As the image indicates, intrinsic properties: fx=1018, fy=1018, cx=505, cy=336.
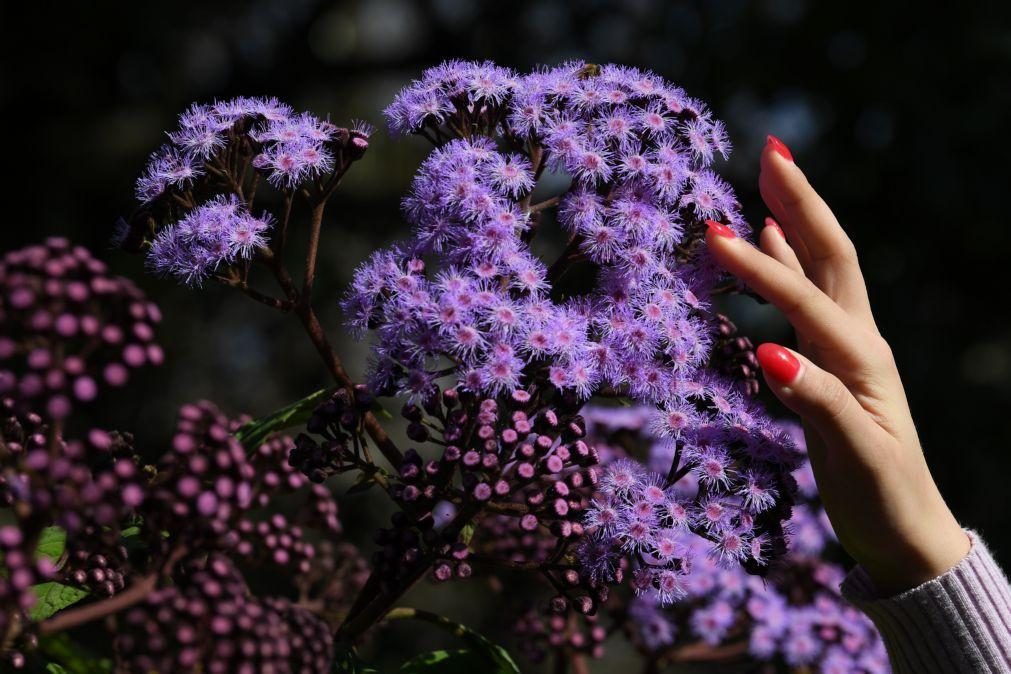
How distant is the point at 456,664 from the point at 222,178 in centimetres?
55

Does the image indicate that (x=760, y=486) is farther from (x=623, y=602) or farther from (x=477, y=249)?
(x=623, y=602)

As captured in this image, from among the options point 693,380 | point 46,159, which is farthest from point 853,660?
point 46,159

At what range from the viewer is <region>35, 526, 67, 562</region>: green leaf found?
94cm

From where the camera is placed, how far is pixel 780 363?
3.13 ft

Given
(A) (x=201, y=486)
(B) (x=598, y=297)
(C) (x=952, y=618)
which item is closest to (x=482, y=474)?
(B) (x=598, y=297)

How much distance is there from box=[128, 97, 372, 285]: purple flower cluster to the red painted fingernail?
0.44 m

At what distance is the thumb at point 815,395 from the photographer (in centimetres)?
96

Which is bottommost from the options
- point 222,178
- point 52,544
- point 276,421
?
point 52,544

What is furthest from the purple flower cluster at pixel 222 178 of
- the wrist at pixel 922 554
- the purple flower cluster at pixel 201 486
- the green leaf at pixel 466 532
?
the wrist at pixel 922 554

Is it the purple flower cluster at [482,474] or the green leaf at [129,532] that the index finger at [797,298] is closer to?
the purple flower cluster at [482,474]

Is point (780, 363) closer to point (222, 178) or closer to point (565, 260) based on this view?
point (565, 260)

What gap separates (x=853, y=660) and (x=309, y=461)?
0.86 m

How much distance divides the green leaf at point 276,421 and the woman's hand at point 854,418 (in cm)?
43

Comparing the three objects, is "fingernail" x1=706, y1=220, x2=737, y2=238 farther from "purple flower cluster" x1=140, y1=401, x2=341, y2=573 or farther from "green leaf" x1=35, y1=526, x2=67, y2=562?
"green leaf" x1=35, y1=526, x2=67, y2=562
